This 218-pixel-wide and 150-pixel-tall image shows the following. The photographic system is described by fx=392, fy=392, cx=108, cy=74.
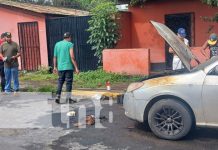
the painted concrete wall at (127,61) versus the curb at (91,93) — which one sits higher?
the painted concrete wall at (127,61)

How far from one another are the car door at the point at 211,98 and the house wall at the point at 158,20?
9002mm

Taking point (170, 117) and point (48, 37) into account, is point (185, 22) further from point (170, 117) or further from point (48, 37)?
point (170, 117)

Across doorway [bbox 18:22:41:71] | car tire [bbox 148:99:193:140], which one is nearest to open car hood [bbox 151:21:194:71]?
car tire [bbox 148:99:193:140]

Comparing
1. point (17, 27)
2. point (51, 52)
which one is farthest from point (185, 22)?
point (17, 27)

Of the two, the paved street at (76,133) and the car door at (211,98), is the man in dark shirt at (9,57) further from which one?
the car door at (211,98)

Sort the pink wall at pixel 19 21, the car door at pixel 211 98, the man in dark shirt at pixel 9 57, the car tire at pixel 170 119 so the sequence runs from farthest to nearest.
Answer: the pink wall at pixel 19 21
the man in dark shirt at pixel 9 57
the car tire at pixel 170 119
the car door at pixel 211 98

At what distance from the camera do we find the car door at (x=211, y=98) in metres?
5.88

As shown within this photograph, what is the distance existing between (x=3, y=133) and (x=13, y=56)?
4.12 metres

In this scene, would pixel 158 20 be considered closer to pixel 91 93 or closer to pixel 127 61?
pixel 127 61

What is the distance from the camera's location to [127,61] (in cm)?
1318

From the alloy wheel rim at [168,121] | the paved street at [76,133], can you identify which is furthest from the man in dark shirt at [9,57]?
the alloy wheel rim at [168,121]

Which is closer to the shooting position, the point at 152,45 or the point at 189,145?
the point at 189,145

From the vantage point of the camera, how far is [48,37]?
614 inches

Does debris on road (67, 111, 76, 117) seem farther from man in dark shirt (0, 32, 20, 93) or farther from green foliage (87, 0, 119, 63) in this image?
green foliage (87, 0, 119, 63)
